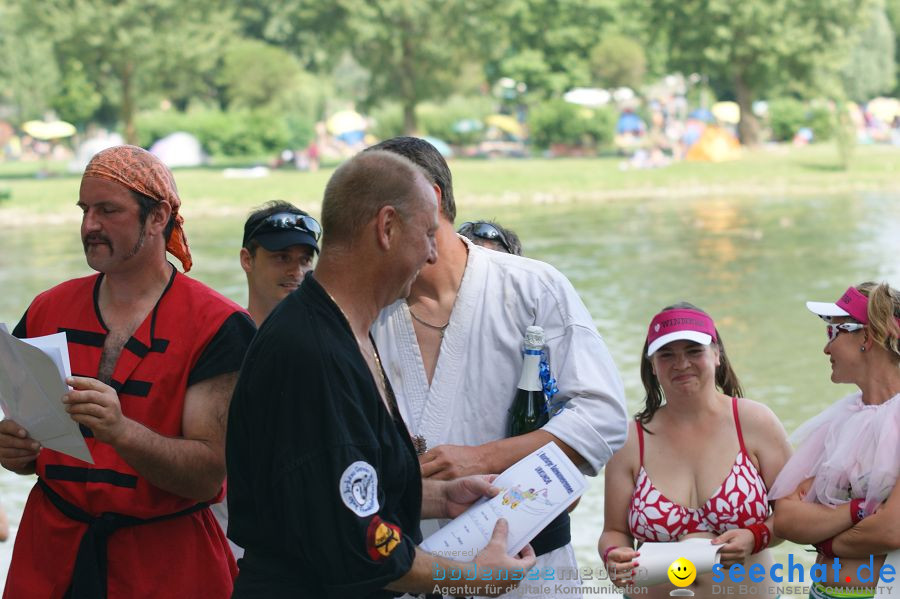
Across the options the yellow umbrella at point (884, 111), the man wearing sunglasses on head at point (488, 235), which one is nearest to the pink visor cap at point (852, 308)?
the man wearing sunglasses on head at point (488, 235)

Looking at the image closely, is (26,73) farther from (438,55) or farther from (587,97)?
(587,97)

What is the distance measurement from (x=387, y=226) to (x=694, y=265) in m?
17.9

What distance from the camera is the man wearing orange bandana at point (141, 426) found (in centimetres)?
322

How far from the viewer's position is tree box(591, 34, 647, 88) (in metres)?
60.6

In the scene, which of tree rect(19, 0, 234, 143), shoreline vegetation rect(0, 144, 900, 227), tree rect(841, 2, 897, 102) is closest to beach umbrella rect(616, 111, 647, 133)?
shoreline vegetation rect(0, 144, 900, 227)

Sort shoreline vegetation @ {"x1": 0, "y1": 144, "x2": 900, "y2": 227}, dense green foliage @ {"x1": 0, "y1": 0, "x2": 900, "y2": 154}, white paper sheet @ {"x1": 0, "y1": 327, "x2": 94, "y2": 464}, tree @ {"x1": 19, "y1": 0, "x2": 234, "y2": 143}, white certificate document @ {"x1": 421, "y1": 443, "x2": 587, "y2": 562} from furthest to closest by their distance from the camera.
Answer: dense green foliage @ {"x1": 0, "y1": 0, "x2": 900, "y2": 154} → tree @ {"x1": 19, "y1": 0, "x2": 234, "y2": 143} → shoreline vegetation @ {"x1": 0, "y1": 144, "x2": 900, "y2": 227} → white paper sheet @ {"x1": 0, "y1": 327, "x2": 94, "y2": 464} → white certificate document @ {"x1": 421, "y1": 443, "x2": 587, "y2": 562}

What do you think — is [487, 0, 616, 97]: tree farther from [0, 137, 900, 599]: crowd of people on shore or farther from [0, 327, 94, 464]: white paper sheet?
[0, 327, 94, 464]: white paper sheet

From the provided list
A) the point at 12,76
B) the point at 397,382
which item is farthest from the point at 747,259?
the point at 12,76

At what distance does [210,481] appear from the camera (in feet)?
10.6

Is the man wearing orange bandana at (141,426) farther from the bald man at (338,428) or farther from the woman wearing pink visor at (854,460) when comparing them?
the woman wearing pink visor at (854,460)

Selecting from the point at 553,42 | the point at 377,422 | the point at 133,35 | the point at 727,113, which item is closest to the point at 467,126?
the point at 553,42

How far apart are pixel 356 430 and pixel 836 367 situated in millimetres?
2252

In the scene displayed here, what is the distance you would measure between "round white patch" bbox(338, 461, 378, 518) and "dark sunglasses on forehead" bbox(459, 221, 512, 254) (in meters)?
2.38

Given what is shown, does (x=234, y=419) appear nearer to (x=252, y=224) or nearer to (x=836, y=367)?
(x=836, y=367)
